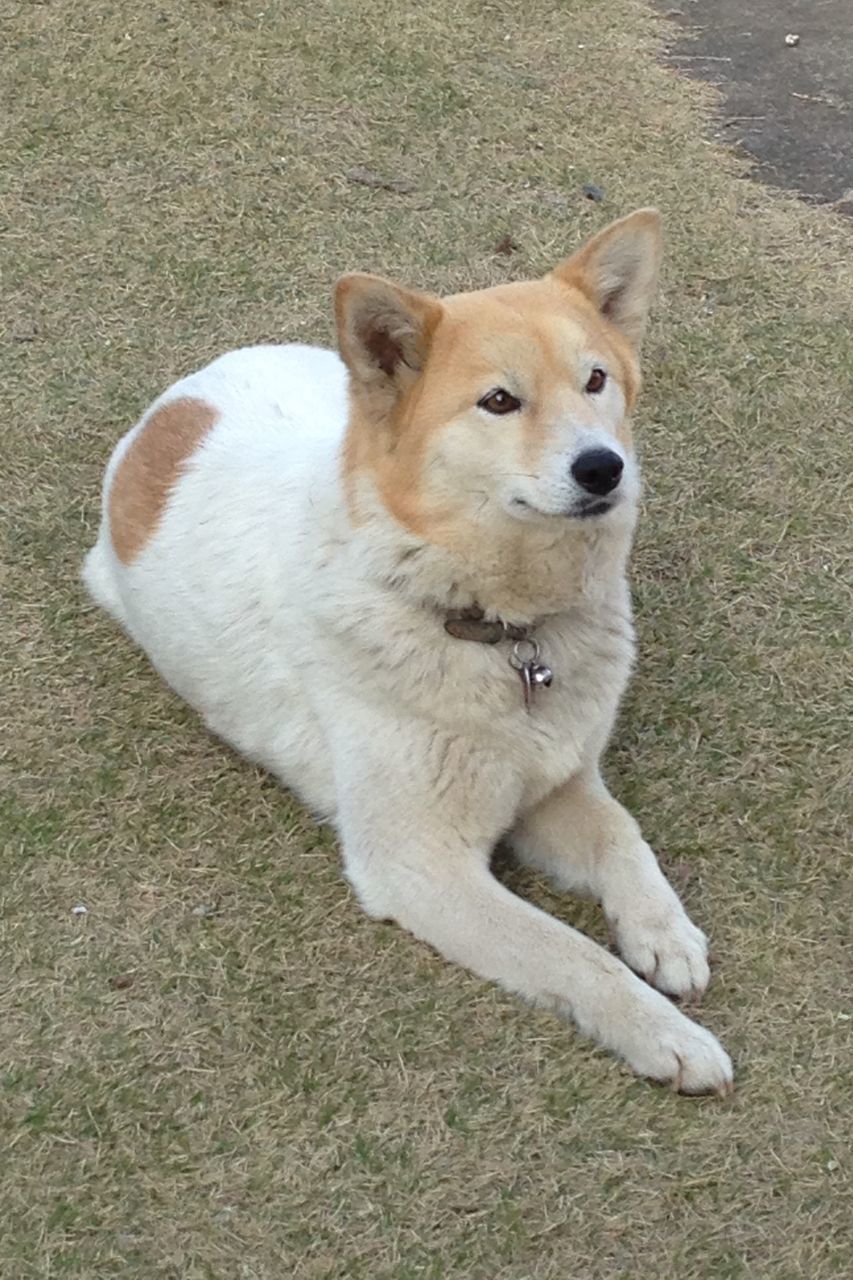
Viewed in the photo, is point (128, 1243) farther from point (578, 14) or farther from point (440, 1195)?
point (578, 14)

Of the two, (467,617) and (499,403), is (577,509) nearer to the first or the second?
(499,403)

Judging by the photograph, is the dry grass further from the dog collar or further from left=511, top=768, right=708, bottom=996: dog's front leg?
the dog collar

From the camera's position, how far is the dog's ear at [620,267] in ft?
8.80

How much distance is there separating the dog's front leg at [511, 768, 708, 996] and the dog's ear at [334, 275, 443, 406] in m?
0.95

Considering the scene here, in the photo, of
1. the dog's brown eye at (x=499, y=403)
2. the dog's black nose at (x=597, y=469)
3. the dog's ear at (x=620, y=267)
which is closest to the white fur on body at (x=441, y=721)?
the dog's black nose at (x=597, y=469)

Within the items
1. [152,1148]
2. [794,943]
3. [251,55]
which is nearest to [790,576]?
[794,943]

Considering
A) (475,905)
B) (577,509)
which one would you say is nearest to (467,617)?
(577,509)

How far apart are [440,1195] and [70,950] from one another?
0.93 m

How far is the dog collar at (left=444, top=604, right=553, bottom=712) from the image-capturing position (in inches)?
104

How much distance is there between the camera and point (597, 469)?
2402 mm

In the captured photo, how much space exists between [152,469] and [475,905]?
4.39 ft

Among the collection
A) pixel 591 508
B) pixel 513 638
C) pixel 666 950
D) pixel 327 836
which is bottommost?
pixel 327 836

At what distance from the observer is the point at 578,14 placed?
20.9ft

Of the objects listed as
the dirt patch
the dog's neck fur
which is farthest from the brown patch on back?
the dirt patch
